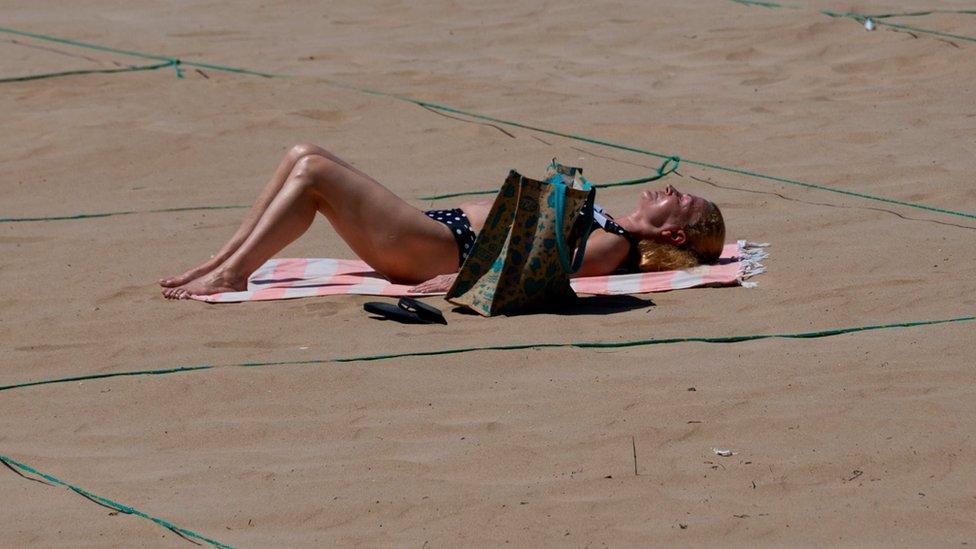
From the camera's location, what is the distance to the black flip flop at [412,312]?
505cm

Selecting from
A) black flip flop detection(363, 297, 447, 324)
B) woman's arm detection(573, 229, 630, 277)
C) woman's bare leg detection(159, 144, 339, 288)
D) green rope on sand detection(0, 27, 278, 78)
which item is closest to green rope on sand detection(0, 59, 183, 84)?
green rope on sand detection(0, 27, 278, 78)

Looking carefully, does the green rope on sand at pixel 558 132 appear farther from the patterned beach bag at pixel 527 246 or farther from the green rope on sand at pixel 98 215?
the patterned beach bag at pixel 527 246

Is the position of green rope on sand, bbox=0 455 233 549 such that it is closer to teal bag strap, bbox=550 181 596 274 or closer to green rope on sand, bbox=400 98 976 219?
teal bag strap, bbox=550 181 596 274

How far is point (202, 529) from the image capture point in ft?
10.9

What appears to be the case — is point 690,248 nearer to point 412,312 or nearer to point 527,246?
point 527,246

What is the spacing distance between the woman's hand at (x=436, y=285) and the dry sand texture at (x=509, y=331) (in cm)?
30

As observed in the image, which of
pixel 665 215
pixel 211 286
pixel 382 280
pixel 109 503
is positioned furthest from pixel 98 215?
pixel 109 503

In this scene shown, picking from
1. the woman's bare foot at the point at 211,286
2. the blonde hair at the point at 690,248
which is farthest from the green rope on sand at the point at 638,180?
the woman's bare foot at the point at 211,286

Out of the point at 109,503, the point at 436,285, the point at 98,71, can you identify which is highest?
the point at 98,71

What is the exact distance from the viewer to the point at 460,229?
5.63m

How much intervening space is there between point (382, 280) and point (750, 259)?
1.40 m

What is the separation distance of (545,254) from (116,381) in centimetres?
150

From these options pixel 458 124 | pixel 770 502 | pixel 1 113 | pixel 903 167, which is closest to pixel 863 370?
pixel 770 502

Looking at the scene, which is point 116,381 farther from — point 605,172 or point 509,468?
point 605,172
